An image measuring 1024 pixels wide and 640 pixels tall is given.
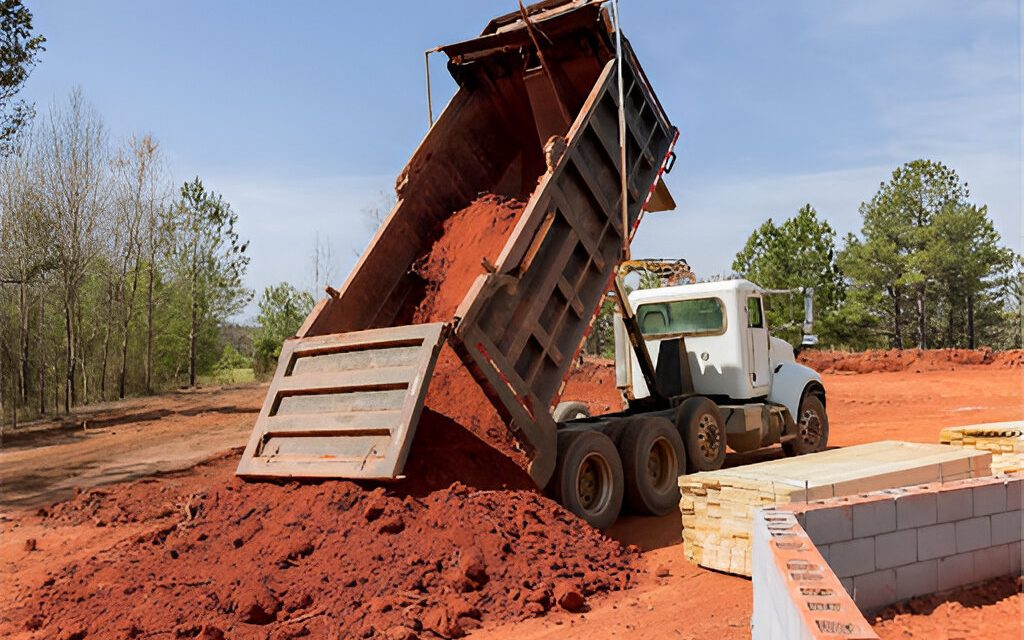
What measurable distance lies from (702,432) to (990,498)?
404cm

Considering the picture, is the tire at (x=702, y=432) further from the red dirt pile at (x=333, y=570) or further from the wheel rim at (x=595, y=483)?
the red dirt pile at (x=333, y=570)

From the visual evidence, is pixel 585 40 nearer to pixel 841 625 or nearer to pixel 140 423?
pixel 841 625

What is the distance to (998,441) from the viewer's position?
27.3 ft

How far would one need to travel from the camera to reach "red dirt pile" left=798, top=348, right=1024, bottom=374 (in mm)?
26128

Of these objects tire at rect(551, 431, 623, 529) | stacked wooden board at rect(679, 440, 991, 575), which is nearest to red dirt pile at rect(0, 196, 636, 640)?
tire at rect(551, 431, 623, 529)

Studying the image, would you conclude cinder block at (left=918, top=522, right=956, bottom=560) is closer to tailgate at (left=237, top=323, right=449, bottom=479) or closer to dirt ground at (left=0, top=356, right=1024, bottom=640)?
dirt ground at (left=0, top=356, right=1024, bottom=640)

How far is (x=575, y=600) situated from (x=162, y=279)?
91.2 feet

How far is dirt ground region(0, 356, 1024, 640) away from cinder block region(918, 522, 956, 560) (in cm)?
36

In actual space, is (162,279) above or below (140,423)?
above

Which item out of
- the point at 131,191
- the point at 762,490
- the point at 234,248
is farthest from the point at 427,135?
the point at 234,248

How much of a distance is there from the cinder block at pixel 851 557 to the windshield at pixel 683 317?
5813 mm

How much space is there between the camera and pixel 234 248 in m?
30.2

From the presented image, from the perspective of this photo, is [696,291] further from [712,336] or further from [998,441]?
[998,441]

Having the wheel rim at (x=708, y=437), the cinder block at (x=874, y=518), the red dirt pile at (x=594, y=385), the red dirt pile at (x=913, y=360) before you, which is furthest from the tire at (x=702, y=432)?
the red dirt pile at (x=913, y=360)
